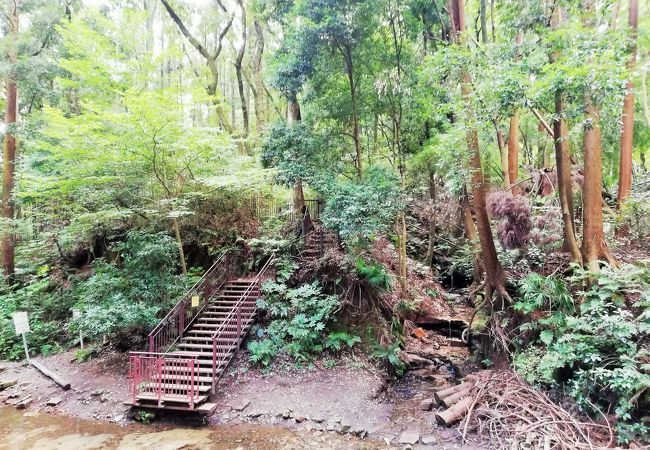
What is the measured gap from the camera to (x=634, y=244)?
29.4 ft

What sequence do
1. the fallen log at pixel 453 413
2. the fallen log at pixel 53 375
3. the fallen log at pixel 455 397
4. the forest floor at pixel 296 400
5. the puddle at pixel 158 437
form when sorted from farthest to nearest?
the fallen log at pixel 53 375, the fallen log at pixel 455 397, the forest floor at pixel 296 400, the fallen log at pixel 453 413, the puddle at pixel 158 437

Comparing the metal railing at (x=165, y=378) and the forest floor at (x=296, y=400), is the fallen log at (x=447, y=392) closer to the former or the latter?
the forest floor at (x=296, y=400)

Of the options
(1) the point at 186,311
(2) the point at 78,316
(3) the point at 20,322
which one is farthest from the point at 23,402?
(1) the point at 186,311

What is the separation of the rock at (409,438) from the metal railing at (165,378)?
4002 mm

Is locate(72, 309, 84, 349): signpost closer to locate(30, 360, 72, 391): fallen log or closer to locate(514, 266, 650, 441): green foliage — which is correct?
locate(30, 360, 72, 391): fallen log

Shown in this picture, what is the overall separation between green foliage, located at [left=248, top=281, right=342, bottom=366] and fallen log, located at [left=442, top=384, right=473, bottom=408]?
2.62 m

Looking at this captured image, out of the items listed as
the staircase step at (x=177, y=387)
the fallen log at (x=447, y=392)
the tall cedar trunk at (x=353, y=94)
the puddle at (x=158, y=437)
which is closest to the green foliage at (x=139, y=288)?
the staircase step at (x=177, y=387)

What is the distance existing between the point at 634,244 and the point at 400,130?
6.74 metres

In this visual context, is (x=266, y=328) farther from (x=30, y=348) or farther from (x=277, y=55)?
(x=277, y=55)

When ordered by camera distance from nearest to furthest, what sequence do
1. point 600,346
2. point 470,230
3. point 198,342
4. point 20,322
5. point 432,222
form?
point 600,346 < point 198,342 < point 20,322 < point 470,230 < point 432,222

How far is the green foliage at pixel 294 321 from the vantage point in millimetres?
8922

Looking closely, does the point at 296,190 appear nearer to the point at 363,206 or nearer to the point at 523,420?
the point at 363,206

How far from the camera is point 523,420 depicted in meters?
6.10

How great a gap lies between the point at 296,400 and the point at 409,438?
8.20 feet
